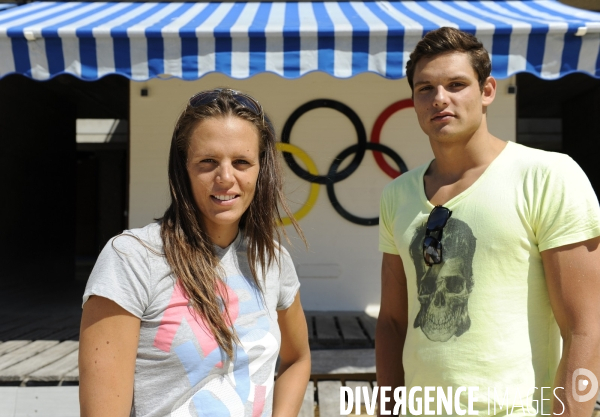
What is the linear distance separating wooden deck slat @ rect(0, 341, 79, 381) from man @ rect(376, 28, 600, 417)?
2700 millimetres

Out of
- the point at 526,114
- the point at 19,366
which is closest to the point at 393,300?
the point at 19,366

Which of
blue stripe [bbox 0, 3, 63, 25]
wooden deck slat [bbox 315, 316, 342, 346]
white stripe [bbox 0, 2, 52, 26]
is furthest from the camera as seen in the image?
white stripe [bbox 0, 2, 52, 26]

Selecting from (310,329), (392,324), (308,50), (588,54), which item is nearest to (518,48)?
(588,54)

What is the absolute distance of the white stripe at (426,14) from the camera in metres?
4.22

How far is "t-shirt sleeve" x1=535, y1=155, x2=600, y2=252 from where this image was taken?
4.29ft

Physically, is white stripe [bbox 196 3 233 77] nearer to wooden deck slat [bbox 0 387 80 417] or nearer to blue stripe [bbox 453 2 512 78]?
blue stripe [bbox 453 2 512 78]

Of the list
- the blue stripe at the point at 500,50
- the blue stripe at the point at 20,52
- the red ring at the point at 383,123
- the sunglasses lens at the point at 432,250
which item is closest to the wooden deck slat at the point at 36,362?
the blue stripe at the point at 20,52

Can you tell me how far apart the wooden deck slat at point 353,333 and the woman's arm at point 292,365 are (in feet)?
8.41

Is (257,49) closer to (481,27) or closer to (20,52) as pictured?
(481,27)

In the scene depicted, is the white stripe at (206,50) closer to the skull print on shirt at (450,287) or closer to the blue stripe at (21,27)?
the blue stripe at (21,27)

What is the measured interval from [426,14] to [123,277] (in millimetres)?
4302

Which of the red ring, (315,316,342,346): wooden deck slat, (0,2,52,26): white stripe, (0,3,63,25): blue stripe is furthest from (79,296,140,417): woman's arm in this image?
the red ring

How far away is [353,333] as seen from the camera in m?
4.33

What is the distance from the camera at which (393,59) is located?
385cm
